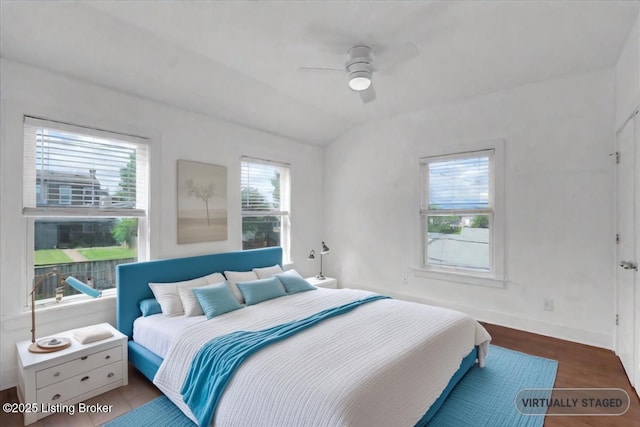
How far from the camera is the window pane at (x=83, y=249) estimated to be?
8.93 feet

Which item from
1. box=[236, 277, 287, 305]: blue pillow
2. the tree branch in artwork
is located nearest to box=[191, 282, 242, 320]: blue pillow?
box=[236, 277, 287, 305]: blue pillow

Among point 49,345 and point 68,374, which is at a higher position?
point 49,345

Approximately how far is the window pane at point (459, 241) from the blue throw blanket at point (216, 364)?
2.64 metres

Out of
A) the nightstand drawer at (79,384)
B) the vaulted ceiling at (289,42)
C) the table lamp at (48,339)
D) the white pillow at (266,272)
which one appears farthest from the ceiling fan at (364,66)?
the nightstand drawer at (79,384)

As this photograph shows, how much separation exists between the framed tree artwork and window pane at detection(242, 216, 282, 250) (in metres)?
0.41

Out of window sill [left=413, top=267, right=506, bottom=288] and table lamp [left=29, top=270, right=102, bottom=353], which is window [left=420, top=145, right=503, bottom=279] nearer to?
window sill [left=413, top=267, right=506, bottom=288]

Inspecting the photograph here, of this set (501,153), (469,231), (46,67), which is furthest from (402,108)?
(46,67)

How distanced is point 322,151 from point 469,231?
2.71m

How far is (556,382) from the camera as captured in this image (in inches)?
101

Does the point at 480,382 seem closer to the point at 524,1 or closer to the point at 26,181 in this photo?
the point at 524,1

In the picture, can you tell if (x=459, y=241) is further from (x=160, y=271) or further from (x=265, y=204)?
(x=160, y=271)

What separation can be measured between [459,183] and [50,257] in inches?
175

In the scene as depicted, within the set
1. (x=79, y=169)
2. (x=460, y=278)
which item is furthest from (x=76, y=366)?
(x=460, y=278)

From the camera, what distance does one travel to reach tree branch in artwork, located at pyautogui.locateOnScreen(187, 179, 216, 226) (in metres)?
3.65
